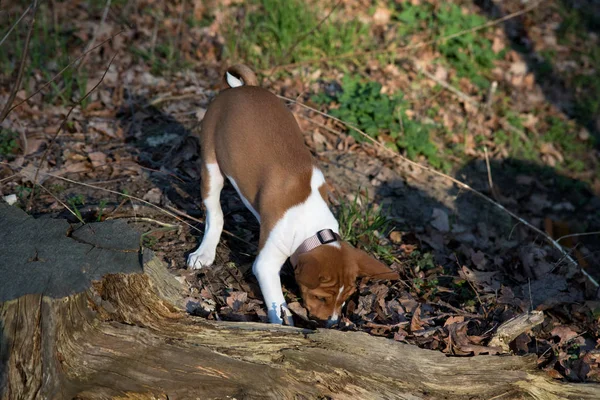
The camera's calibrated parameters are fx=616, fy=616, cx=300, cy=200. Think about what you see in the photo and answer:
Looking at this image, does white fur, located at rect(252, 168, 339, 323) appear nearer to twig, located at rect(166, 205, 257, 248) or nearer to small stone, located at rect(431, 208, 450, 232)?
twig, located at rect(166, 205, 257, 248)

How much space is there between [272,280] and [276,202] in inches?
22.6

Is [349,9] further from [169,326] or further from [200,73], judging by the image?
[169,326]

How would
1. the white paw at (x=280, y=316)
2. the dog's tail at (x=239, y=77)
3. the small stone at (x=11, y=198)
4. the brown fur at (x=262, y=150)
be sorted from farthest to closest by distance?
1. the dog's tail at (x=239, y=77)
2. the small stone at (x=11, y=198)
3. the brown fur at (x=262, y=150)
4. the white paw at (x=280, y=316)

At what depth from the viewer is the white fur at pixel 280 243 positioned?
4246 millimetres

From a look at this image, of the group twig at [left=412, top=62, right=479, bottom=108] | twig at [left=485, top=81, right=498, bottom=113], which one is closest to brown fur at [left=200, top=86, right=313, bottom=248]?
twig at [left=412, top=62, right=479, bottom=108]

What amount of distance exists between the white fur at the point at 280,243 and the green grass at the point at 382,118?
214 centimetres

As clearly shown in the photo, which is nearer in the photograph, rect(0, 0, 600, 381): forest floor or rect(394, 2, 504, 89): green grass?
rect(0, 0, 600, 381): forest floor

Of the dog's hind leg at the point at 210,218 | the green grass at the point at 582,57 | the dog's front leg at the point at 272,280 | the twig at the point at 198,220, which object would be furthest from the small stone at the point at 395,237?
the green grass at the point at 582,57

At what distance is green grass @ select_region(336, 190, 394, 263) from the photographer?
16.8 ft

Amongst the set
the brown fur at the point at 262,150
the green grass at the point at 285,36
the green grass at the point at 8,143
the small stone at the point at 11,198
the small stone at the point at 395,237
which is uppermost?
the brown fur at the point at 262,150

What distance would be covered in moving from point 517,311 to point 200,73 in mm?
4681

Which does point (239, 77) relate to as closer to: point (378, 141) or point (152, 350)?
point (378, 141)

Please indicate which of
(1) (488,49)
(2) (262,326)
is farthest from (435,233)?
(1) (488,49)

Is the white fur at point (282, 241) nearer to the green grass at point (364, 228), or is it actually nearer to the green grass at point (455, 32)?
the green grass at point (364, 228)
